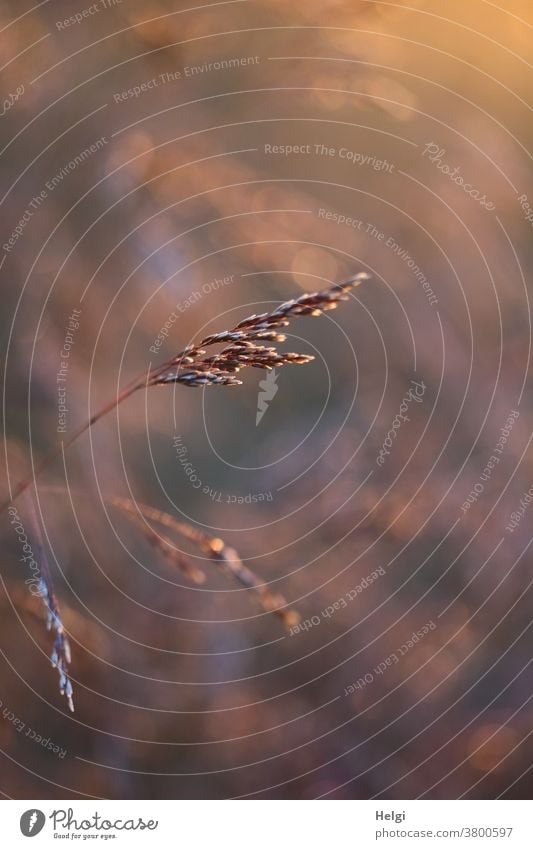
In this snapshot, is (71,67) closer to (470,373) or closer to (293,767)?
(470,373)

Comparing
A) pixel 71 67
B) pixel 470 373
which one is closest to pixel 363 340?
pixel 470 373
